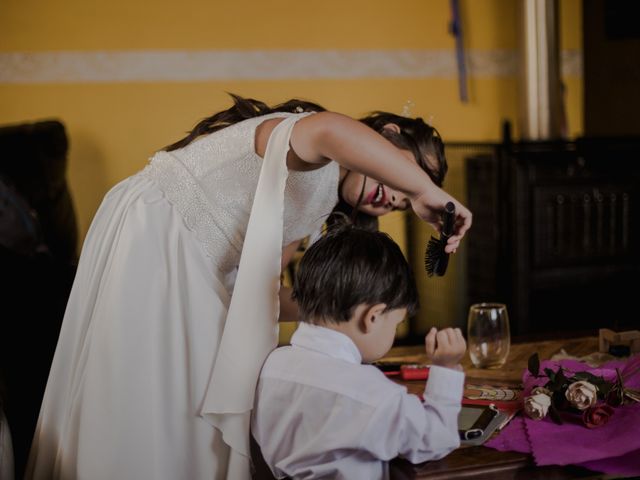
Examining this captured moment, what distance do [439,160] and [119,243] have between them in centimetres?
71

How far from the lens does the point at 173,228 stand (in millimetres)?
1600

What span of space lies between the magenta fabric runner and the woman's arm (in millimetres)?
328

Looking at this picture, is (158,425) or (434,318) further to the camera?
(434,318)

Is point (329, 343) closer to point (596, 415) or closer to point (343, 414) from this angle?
point (343, 414)

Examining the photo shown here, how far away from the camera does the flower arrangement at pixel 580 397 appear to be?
52.7 inches

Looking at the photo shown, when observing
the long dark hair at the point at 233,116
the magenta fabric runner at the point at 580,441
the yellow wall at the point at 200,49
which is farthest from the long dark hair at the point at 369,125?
the yellow wall at the point at 200,49

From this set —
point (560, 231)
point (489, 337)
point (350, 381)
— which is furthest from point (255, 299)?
point (560, 231)

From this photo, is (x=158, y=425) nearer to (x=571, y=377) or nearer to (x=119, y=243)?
(x=119, y=243)

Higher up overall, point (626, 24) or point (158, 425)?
point (626, 24)

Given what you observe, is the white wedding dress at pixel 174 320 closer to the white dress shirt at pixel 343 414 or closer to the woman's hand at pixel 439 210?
the white dress shirt at pixel 343 414

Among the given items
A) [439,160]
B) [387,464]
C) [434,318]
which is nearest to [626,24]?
[434,318]

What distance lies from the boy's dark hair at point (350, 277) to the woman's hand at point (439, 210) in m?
0.09

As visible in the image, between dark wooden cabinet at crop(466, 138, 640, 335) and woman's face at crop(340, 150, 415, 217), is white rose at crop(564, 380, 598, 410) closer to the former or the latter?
woman's face at crop(340, 150, 415, 217)

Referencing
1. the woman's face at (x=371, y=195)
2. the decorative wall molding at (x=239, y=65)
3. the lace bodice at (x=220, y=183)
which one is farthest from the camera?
the decorative wall molding at (x=239, y=65)
